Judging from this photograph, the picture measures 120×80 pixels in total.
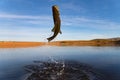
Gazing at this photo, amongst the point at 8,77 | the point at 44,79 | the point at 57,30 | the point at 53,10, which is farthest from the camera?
the point at 8,77

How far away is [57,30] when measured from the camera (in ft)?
37.0

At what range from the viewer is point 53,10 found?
10.6 m

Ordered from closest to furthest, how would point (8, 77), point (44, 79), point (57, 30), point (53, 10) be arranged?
point (53, 10), point (57, 30), point (44, 79), point (8, 77)

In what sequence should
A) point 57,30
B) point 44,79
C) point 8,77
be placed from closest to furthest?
point 57,30, point 44,79, point 8,77

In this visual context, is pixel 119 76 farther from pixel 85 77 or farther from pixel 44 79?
pixel 44 79

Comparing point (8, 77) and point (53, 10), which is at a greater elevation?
point (53, 10)

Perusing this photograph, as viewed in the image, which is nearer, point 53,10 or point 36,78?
point 53,10

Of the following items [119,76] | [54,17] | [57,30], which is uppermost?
[54,17]

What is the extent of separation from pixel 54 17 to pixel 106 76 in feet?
36.6

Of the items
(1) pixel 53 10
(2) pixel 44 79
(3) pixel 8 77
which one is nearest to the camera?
(1) pixel 53 10

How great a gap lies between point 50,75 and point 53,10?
10.3 m

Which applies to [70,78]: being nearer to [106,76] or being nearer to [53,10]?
[106,76]

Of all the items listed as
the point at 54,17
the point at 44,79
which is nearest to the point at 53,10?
the point at 54,17

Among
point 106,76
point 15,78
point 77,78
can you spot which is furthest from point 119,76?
point 15,78
